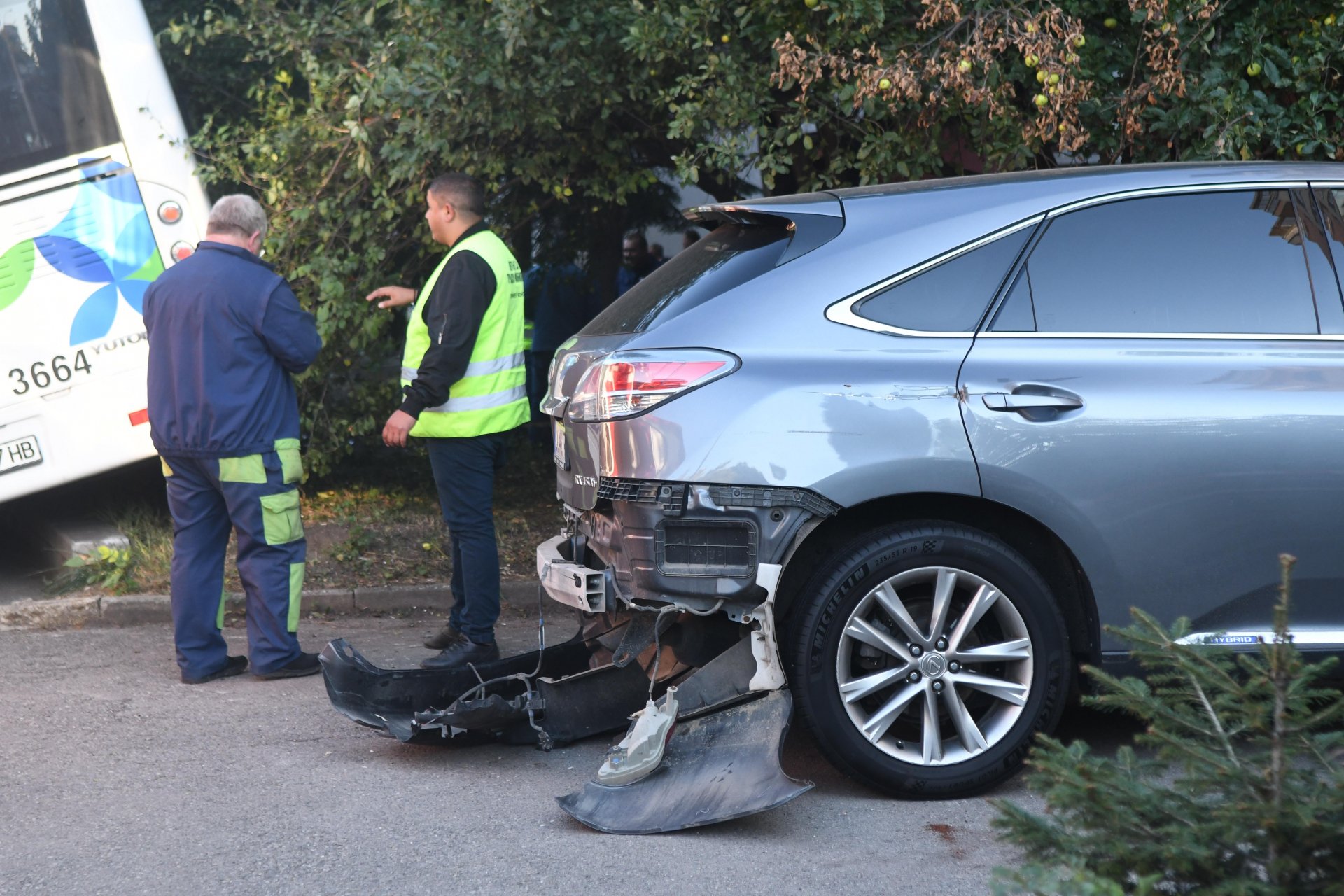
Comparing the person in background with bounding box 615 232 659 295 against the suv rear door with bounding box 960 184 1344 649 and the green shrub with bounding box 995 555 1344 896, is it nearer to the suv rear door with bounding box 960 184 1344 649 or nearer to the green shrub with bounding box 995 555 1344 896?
the suv rear door with bounding box 960 184 1344 649

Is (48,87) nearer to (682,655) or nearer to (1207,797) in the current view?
(682,655)

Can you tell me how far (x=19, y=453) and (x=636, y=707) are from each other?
4.61 meters

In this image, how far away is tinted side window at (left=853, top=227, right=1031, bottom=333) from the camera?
3783 mm

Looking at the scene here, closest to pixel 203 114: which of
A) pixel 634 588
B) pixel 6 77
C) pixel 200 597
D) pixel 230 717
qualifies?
pixel 6 77

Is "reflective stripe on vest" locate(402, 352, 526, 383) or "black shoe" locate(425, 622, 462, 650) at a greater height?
"reflective stripe on vest" locate(402, 352, 526, 383)

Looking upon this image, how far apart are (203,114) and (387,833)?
7.28 metres

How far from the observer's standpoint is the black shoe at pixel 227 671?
5.30 m

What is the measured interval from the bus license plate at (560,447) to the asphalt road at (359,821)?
37.1 inches

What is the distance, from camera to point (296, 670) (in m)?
5.35

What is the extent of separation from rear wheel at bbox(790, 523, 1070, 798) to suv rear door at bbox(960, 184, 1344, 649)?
0.63 ft

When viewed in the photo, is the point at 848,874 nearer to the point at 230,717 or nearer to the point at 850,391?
the point at 850,391

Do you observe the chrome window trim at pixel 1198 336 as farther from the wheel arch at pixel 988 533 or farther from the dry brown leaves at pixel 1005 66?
the dry brown leaves at pixel 1005 66

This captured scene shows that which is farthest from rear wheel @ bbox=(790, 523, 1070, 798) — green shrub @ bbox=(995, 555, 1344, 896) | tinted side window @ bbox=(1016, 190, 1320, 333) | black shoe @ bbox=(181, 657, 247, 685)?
black shoe @ bbox=(181, 657, 247, 685)

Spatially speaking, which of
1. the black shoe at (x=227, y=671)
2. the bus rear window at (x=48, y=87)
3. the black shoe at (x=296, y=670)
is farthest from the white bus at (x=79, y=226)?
the black shoe at (x=296, y=670)
